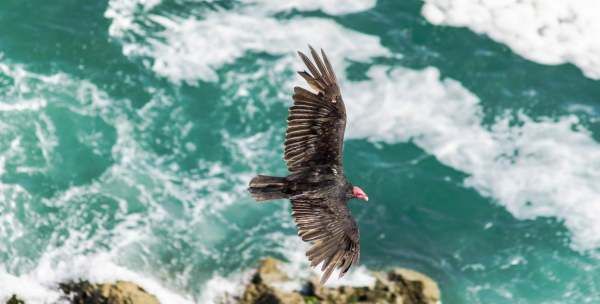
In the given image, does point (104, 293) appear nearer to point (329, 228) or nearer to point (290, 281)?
point (290, 281)

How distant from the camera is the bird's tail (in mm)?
6316

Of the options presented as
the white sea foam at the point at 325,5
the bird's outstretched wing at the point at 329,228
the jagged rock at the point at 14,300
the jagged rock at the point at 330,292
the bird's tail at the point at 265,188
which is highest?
the white sea foam at the point at 325,5

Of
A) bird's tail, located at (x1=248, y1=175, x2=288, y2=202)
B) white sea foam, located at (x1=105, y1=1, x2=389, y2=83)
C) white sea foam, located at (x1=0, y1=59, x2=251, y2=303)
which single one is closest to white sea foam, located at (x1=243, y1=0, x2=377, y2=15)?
white sea foam, located at (x1=105, y1=1, x2=389, y2=83)

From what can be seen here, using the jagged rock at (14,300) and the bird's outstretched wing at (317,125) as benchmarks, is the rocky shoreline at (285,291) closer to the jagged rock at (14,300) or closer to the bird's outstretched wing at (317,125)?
the jagged rock at (14,300)

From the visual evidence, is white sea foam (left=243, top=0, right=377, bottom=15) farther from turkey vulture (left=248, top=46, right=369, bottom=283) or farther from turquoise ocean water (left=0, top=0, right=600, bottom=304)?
turkey vulture (left=248, top=46, right=369, bottom=283)

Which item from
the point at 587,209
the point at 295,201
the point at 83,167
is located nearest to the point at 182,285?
the point at 83,167

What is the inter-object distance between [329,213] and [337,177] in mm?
399

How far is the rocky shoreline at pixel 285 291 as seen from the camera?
1127 cm

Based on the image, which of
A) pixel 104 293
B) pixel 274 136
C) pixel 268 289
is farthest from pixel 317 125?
pixel 274 136

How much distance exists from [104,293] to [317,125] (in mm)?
6535

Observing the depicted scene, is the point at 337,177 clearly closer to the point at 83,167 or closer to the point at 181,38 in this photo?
the point at 83,167

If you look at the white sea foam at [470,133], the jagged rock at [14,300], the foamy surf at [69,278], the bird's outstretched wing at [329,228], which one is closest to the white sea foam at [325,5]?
the white sea foam at [470,133]

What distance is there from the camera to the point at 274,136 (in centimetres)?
1528

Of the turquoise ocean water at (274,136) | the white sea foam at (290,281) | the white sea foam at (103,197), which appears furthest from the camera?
the turquoise ocean water at (274,136)
